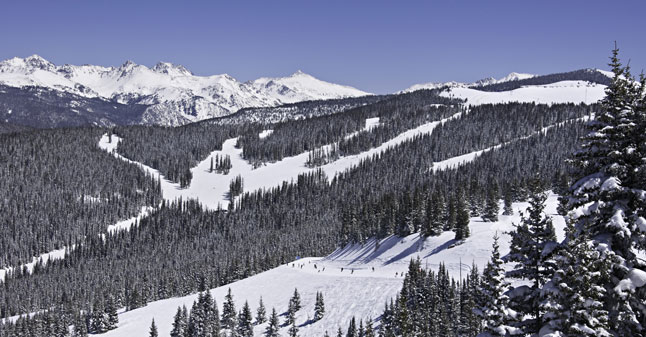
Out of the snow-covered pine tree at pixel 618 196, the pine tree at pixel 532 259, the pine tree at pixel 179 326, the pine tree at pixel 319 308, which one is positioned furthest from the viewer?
the pine tree at pixel 179 326

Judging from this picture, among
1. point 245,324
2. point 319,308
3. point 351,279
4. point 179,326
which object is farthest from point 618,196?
point 179,326

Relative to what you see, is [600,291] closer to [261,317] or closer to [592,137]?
[592,137]

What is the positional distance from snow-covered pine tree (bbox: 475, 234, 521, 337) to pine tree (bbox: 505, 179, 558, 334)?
45cm

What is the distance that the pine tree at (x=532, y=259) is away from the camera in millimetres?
16569

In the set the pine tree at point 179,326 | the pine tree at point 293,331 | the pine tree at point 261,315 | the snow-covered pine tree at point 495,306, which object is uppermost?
the snow-covered pine tree at point 495,306

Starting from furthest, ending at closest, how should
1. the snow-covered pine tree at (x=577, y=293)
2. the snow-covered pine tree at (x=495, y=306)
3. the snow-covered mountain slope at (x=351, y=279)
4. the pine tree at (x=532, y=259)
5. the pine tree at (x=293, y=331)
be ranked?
1. the snow-covered mountain slope at (x=351, y=279)
2. the pine tree at (x=293, y=331)
3. the snow-covered pine tree at (x=495, y=306)
4. the pine tree at (x=532, y=259)
5. the snow-covered pine tree at (x=577, y=293)

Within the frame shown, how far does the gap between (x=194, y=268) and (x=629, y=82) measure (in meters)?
172

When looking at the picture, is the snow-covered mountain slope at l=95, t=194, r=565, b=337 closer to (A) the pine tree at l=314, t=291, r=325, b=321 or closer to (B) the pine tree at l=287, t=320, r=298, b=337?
(A) the pine tree at l=314, t=291, r=325, b=321

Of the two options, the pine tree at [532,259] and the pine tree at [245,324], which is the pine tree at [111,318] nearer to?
the pine tree at [245,324]

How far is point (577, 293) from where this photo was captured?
46.7ft

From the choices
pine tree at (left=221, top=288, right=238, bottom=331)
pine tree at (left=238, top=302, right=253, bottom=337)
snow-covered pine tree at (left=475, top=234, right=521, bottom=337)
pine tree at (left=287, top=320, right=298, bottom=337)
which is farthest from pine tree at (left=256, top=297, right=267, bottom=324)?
snow-covered pine tree at (left=475, top=234, right=521, bottom=337)

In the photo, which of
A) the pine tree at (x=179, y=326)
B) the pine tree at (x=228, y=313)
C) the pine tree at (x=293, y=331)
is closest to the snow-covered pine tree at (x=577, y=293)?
the pine tree at (x=293, y=331)

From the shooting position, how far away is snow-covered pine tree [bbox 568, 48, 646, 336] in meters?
14.5

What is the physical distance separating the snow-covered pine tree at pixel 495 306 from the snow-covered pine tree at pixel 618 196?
3.46 metres
